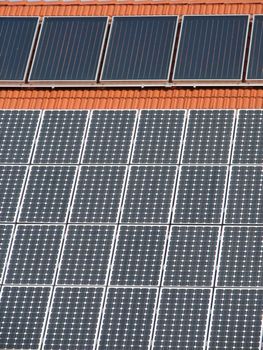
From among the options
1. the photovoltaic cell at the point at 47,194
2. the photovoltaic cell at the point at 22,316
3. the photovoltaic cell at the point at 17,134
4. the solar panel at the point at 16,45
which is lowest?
the photovoltaic cell at the point at 22,316

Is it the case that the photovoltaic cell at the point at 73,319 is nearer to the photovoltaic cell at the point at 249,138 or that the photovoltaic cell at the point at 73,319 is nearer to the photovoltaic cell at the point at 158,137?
the photovoltaic cell at the point at 158,137

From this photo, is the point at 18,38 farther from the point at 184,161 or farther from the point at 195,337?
the point at 195,337

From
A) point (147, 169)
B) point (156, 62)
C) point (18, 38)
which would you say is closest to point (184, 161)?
point (147, 169)

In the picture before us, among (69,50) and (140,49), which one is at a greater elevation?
(140,49)

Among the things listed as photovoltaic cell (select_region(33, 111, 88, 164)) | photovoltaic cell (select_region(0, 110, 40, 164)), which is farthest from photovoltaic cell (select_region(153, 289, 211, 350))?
photovoltaic cell (select_region(0, 110, 40, 164))

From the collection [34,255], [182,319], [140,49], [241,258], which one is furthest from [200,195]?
[140,49]

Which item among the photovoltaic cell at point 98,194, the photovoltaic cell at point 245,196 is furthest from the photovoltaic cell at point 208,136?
the photovoltaic cell at point 98,194

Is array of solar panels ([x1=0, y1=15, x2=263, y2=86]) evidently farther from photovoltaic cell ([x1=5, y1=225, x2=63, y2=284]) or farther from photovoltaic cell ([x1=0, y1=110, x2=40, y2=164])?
photovoltaic cell ([x1=5, y1=225, x2=63, y2=284])

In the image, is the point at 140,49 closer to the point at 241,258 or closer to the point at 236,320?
the point at 241,258
